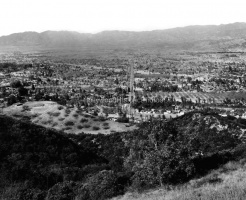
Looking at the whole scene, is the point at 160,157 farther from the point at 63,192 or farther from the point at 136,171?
the point at 63,192

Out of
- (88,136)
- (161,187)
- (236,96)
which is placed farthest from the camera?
(236,96)

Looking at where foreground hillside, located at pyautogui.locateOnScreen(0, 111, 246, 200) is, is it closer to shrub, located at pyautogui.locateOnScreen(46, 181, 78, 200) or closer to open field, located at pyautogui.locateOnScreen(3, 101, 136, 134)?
shrub, located at pyautogui.locateOnScreen(46, 181, 78, 200)

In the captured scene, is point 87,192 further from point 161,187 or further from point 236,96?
point 236,96

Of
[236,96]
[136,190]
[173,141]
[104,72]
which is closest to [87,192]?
[136,190]

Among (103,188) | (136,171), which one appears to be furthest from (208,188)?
(103,188)

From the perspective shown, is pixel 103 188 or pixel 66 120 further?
pixel 66 120

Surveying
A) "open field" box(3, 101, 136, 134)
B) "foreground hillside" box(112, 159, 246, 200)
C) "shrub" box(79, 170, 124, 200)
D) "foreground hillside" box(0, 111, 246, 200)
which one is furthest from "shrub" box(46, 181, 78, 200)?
"open field" box(3, 101, 136, 134)

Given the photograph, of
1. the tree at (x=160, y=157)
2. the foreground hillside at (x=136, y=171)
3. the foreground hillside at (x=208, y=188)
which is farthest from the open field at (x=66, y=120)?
the foreground hillside at (x=208, y=188)

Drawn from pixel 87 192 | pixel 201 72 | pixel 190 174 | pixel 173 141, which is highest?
pixel 173 141
